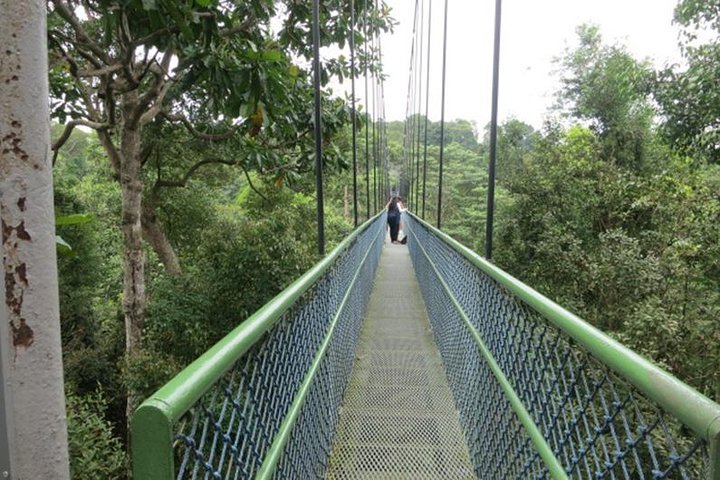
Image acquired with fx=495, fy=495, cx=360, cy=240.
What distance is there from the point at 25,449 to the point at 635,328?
5.60 metres

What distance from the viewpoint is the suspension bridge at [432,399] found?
641 millimetres

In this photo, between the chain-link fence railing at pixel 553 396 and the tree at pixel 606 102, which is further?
the tree at pixel 606 102

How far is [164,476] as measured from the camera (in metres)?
0.57

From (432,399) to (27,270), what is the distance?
6.92 feet

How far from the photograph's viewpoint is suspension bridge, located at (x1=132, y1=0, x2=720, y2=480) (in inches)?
25.2

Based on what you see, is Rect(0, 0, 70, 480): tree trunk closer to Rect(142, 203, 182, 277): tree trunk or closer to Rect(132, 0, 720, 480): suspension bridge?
Rect(132, 0, 720, 480): suspension bridge

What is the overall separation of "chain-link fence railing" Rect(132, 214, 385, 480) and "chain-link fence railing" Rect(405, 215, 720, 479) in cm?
57

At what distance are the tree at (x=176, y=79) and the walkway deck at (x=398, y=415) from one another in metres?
1.47

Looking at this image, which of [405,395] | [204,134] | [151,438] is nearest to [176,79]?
[204,134]

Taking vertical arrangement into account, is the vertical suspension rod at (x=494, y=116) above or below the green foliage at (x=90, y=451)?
above

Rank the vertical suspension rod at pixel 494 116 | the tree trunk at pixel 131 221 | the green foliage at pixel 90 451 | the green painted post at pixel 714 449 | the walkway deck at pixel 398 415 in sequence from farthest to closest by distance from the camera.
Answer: the tree trunk at pixel 131 221, the green foliage at pixel 90 451, the vertical suspension rod at pixel 494 116, the walkway deck at pixel 398 415, the green painted post at pixel 714 449

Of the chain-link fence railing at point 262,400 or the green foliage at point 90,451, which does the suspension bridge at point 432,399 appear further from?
the green foliage at point 90,451

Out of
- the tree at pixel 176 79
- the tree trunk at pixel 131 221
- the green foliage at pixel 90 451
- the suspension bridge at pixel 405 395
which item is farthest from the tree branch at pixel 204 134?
the green foliage at pixel 90 451

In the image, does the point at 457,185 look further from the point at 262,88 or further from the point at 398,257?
the point at 262,88
